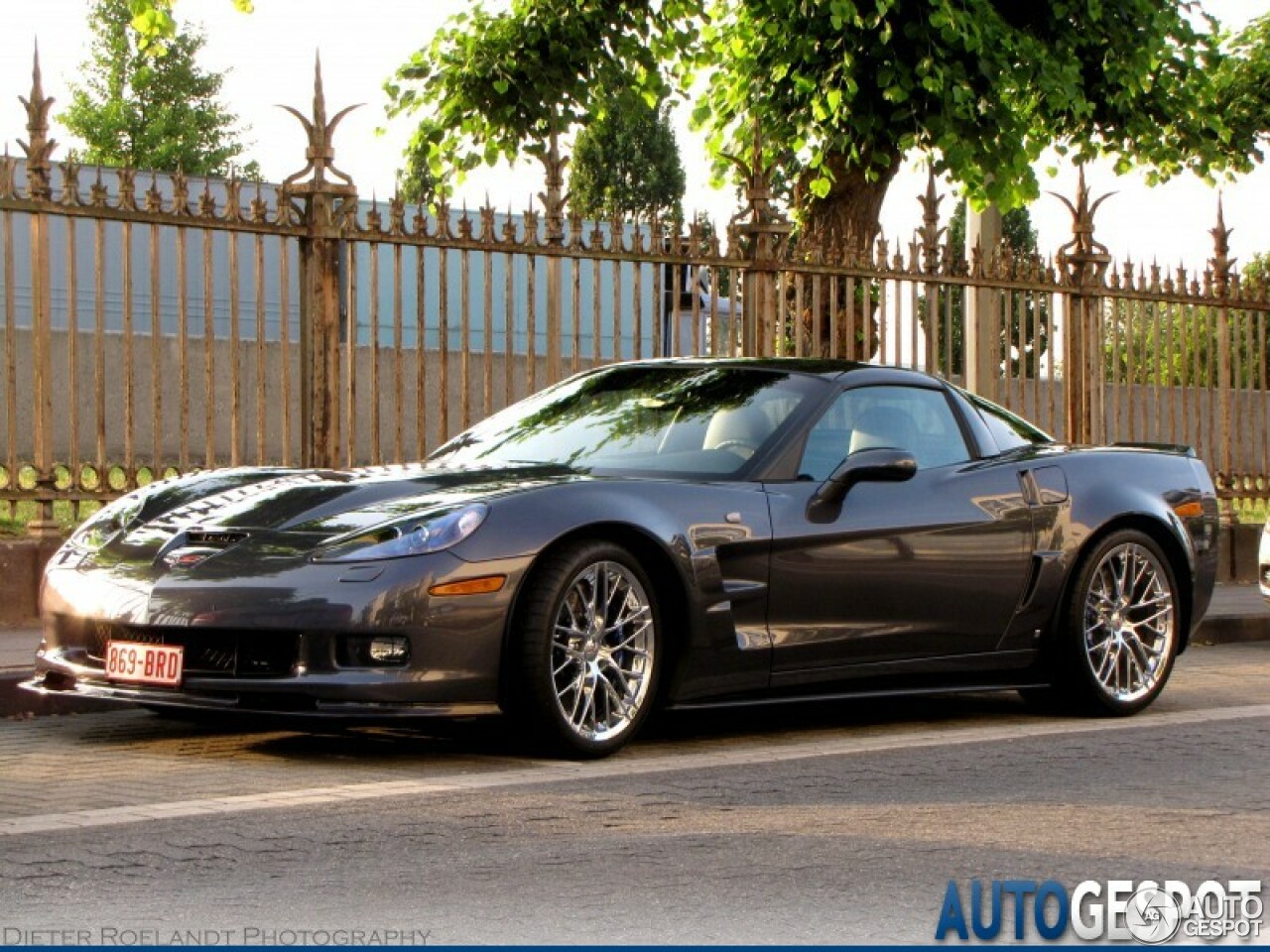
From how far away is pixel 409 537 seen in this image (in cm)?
670

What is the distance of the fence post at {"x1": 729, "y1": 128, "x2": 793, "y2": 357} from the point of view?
43.8 ft

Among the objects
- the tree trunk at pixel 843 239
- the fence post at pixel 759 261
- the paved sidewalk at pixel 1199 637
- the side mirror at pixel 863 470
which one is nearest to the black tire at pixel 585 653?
the side mirror at pixel 863 470

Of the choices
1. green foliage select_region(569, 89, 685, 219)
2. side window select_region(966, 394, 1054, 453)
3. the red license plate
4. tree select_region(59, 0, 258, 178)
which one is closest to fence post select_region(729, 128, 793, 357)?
side window select_region(966, 394, 1054, 453)

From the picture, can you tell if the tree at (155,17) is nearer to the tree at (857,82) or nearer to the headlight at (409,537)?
the tree at (857,82)

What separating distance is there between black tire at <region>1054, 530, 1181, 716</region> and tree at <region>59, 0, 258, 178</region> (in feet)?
177

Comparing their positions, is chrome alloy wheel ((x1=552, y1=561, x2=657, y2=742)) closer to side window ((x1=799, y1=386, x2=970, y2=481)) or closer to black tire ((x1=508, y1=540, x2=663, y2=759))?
black tire ((x1=508, y1=540, x2=663, y2=759))

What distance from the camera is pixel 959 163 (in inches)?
609

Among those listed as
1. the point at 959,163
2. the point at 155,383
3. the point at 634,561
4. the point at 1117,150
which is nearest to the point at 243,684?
the point at 634,561

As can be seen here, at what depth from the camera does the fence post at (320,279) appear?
11.4 m

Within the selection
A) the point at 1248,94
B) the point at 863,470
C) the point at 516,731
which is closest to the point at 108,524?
the point at 516,731

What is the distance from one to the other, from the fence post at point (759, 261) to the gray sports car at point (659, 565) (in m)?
4.44

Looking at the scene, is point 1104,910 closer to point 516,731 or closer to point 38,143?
point 516,731

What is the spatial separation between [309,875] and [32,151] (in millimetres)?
6404

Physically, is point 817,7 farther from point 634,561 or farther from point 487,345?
point 634,561
